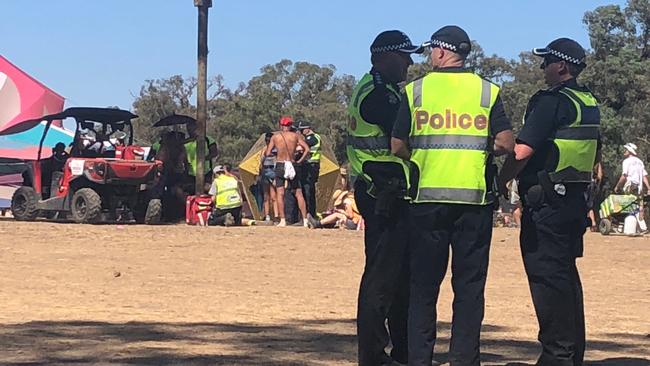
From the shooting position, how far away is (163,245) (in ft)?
50.3

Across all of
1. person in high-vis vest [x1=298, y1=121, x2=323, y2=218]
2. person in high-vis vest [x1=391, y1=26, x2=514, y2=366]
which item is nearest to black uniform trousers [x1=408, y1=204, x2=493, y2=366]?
person in high-vis vest [x1=391, y1=26, x2=514, y2=366]

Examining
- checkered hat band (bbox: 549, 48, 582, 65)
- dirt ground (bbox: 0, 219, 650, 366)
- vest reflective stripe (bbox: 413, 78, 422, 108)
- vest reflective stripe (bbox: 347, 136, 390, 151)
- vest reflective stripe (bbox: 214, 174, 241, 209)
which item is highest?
checkered hat band (bbox: 549, 48, 582, 65)

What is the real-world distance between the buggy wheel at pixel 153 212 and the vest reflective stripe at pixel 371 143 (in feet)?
43.2

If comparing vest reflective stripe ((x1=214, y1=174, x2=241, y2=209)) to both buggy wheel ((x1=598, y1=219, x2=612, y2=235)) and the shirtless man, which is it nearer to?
the shirtless man

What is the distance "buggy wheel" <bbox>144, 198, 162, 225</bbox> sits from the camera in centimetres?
1958

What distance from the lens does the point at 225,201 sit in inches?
802

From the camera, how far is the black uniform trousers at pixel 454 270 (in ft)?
20.1

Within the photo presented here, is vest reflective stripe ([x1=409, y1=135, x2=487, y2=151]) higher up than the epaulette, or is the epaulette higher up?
the epaulette

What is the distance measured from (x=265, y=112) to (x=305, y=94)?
2400cm

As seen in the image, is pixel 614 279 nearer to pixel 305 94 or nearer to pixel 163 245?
pixel 163 245

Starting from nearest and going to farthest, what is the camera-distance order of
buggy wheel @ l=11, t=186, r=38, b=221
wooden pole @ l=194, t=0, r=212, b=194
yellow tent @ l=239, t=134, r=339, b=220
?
buggy wheel @ l=11, t=186, r=38, b=221 → wooden pole @ l=194, t=0, r=212, b=194 → yellow tent @ l=239, t=134, r=339, b=220

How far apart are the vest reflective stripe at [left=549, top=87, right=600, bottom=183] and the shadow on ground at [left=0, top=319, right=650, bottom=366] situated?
126 centimetres

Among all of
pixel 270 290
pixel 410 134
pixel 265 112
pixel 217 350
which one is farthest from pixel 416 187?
pixel 265 112

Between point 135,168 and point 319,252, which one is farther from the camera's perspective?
point 135,168
